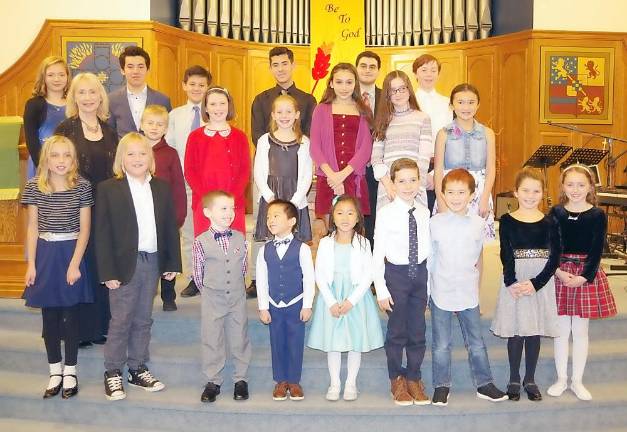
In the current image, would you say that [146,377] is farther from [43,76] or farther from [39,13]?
[39,13]

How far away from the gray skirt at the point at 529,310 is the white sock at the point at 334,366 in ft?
2.61

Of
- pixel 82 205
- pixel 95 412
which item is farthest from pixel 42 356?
pixel 82 205

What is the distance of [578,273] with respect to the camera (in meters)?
3.80

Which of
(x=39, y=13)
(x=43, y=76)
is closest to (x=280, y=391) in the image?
(x=43, y=76)

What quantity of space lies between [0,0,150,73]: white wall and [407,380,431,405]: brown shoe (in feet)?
19.8

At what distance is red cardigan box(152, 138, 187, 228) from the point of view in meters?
4.27

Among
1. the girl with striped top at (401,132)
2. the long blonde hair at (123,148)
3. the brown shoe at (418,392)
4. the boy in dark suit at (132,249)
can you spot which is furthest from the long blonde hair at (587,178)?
the long blonde hair at (123,148)

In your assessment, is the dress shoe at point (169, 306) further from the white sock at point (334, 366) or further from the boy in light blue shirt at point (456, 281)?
the boy in light blue shirt at point (456, 281)

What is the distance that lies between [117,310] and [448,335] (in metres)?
1.64

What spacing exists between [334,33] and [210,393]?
6558mm

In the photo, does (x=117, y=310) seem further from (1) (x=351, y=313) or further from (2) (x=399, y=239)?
(2) (x=399, y=239)

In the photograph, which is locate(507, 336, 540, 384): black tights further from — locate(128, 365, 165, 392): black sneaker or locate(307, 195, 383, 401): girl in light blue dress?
locate(128, 365, 165, 392): black sneaker

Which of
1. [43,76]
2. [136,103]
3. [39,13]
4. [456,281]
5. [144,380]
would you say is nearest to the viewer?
[456,281]

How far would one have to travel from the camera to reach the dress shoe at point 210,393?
3701 millimetres
